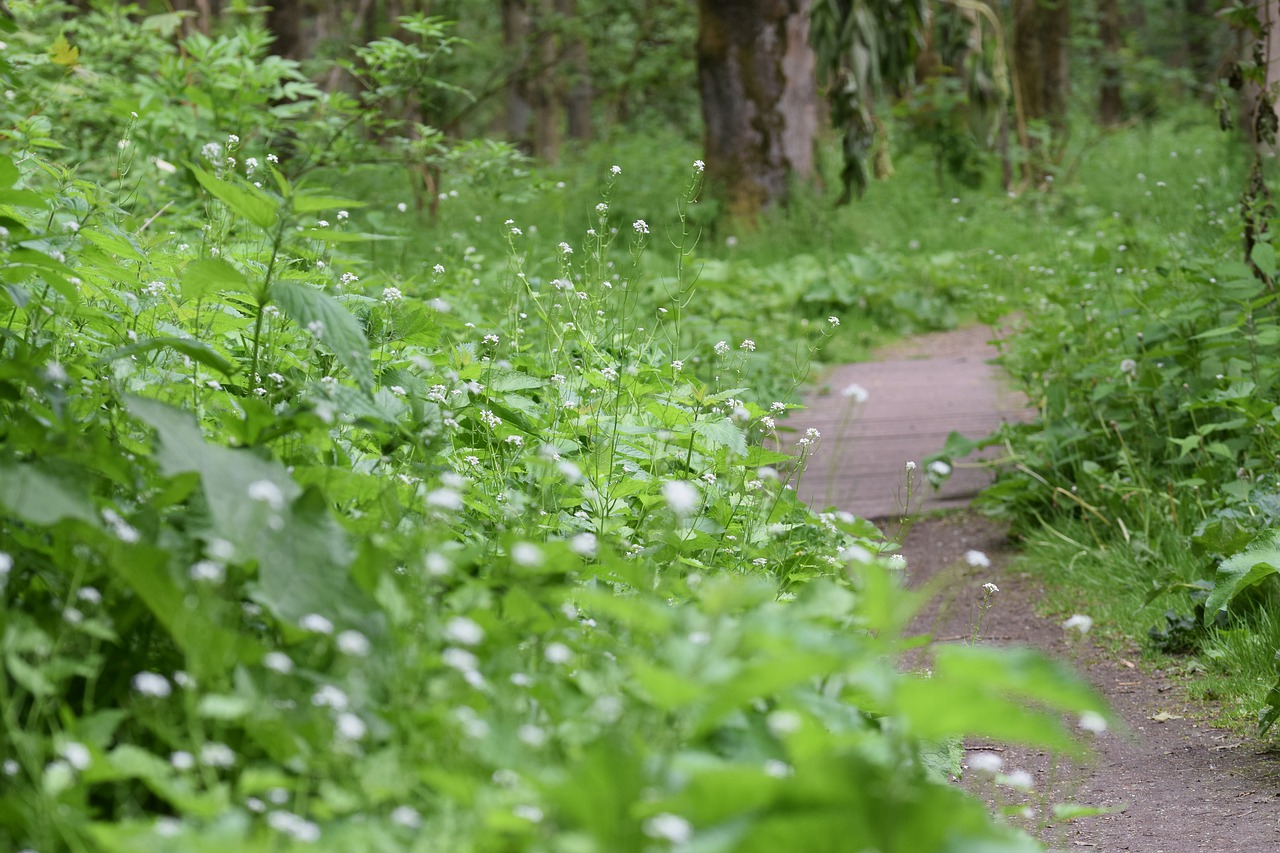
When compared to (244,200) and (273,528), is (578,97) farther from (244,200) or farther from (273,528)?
(273,528)

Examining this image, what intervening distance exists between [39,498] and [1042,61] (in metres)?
16.7

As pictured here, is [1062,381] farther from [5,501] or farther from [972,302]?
[5,501]

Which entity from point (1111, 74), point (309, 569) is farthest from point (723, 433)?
point (1111, 74)

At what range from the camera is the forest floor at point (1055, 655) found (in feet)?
9.16

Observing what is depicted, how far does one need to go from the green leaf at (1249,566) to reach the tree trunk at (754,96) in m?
7.90

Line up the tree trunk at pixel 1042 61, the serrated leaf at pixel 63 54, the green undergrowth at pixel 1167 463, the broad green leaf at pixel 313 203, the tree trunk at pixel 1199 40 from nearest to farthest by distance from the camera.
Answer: the broad green leaf at pixel 313 203
the green undergrowth at pixel 1167 463
the serrated leaf at pixel 63 54
the tree trunk at pixel 1042 61
the tree trunk at pixel 1199 40

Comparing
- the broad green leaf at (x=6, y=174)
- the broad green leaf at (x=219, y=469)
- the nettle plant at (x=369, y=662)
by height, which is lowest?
the nettle plant at (x=369, y=662)

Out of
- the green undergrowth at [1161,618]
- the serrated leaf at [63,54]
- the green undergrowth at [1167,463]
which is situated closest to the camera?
the green undergrowth at [1161,618]

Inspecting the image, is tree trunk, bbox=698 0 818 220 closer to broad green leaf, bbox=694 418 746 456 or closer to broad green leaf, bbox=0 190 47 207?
broad green leaf, bbox=694 418 746 456

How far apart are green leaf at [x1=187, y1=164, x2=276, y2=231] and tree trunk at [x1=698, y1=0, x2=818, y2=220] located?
8993 millimetres

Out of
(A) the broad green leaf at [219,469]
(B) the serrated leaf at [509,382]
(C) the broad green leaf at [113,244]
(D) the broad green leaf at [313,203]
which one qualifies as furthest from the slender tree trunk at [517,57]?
(A) the broad green leaf at [219,469]

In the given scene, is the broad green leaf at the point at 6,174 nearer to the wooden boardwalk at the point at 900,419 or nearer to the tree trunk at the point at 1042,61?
the wooden boardwalk at the point at 900,419

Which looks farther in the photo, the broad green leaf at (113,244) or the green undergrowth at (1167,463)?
the green undergrowth at (1167,463)

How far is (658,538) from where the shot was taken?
2789mm
